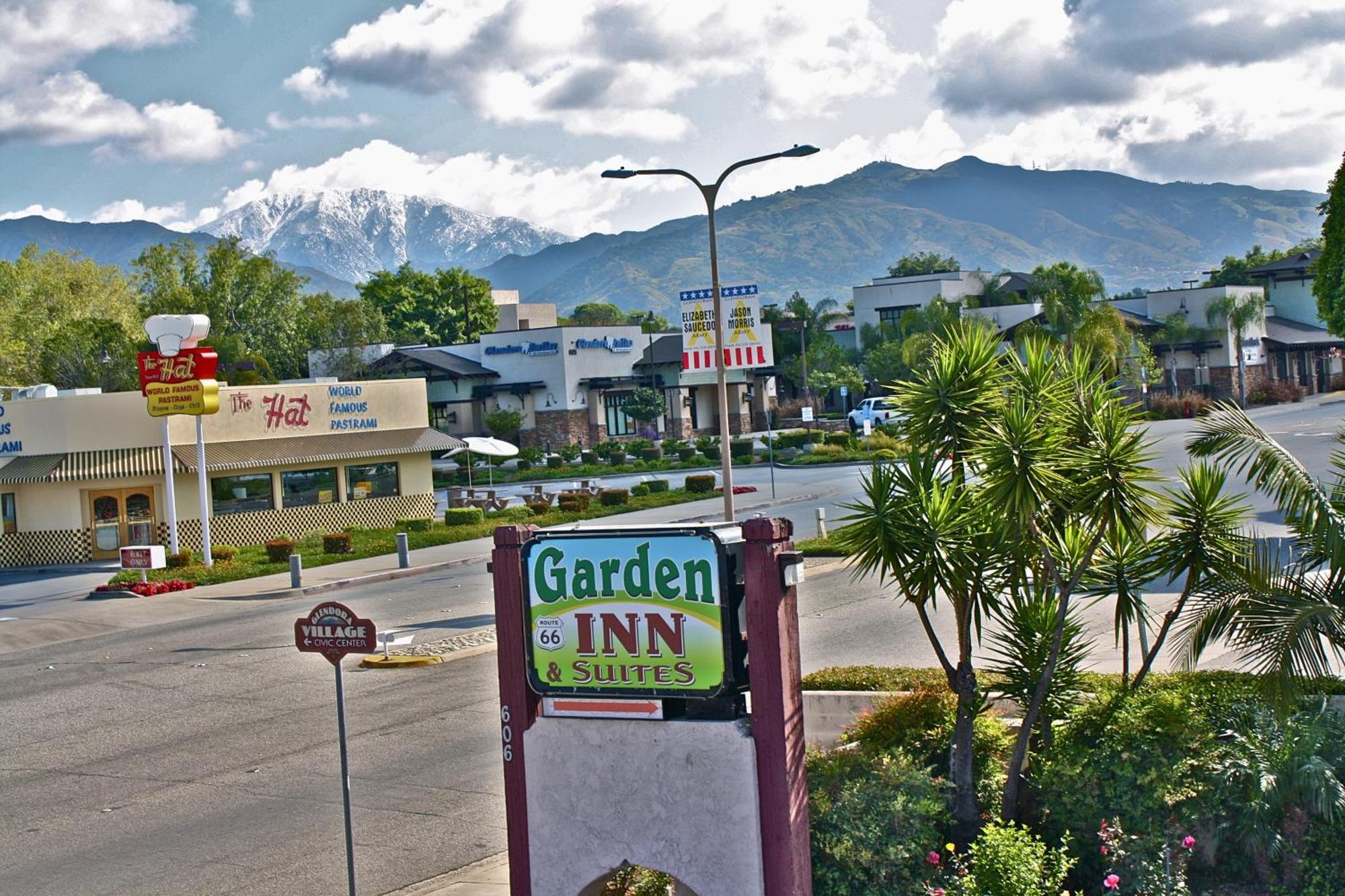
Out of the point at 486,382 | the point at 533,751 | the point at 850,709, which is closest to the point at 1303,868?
the point at 850,709

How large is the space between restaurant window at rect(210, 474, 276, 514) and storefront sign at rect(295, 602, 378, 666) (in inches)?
1194

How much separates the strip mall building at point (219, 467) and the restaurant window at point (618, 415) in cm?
3729

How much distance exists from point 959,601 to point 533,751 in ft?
11.6

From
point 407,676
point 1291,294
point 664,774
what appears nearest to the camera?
point 664,774

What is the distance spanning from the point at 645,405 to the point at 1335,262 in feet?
174

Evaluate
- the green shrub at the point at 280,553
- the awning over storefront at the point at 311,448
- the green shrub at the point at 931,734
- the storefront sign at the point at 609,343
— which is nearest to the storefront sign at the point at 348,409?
the awning over storefront at the point at 311,448

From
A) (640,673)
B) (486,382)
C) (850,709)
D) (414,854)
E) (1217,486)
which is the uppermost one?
(486,382)

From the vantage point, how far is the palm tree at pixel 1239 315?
267 feet

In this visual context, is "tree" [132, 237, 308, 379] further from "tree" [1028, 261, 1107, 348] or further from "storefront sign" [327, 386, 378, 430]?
"storefront sign" [327, 386, 378, 430]

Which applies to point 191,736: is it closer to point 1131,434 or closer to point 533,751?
point 533,751

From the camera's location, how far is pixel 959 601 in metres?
10.6

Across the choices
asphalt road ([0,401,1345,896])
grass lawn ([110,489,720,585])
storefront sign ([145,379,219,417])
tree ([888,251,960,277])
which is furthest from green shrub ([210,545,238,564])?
tree ([888,251,960,277])

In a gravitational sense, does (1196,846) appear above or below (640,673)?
below

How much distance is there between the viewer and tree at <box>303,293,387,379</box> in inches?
3189
